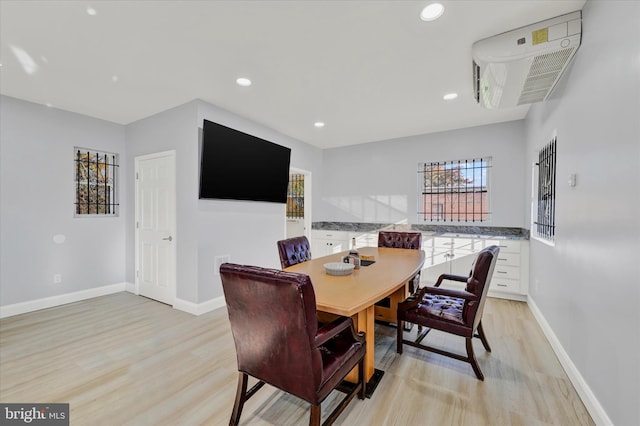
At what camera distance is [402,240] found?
3.71 metres

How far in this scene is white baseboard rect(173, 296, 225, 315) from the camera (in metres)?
3.28

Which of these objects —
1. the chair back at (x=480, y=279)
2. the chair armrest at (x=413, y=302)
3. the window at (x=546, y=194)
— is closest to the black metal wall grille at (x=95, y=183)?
the chair armrest at (x=413, y=302)

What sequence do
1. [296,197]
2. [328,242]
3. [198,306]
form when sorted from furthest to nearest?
[296,197]
[328,242]
[198,306]

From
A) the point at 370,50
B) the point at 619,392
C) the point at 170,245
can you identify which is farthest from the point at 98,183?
the point at 619,392

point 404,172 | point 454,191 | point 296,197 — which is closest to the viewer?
point 454,191

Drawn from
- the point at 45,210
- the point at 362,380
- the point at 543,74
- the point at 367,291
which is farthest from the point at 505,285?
the point at 45,210

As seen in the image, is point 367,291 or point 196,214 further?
point 196,214

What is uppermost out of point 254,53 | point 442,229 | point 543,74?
point 254,53

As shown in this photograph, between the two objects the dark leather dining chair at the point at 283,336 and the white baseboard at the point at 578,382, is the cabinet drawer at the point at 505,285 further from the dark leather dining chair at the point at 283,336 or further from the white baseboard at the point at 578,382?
the dark leather dining chair at the point at 283,336

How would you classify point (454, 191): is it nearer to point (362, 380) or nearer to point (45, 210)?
point (362, 380)

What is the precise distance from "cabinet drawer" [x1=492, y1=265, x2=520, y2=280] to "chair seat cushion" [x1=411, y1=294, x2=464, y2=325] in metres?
1.89

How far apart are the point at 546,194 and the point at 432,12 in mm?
2433

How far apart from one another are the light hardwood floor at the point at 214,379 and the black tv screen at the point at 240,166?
166cm

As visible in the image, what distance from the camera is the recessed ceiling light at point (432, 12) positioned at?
180 cm
